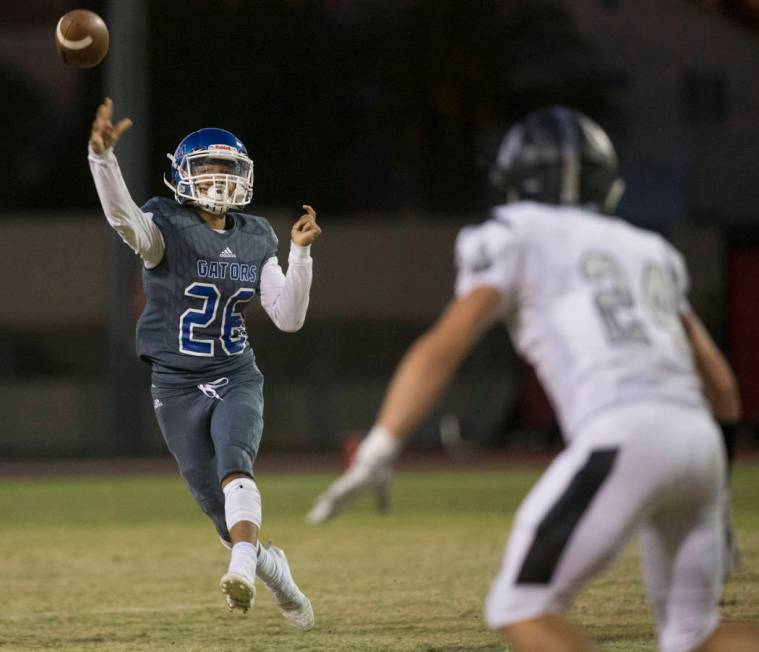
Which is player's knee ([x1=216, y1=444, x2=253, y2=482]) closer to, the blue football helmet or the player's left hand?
the player's left hand

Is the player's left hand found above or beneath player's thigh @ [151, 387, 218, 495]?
above

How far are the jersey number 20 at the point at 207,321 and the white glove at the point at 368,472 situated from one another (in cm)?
270

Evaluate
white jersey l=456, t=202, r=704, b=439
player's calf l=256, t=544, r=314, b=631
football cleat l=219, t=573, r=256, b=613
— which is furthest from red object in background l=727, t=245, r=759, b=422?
white jersey l=456, t=202, r=704, b=439

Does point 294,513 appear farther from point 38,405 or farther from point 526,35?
point 526,35

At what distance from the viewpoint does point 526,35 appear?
34750 mm

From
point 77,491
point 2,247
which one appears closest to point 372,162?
point 2,247

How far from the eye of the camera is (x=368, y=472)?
145 inches

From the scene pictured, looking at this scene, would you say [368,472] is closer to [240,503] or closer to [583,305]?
Result: [583,305]

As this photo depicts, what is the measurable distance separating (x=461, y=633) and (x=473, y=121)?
28.9 m

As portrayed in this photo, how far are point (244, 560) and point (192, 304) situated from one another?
1131mm

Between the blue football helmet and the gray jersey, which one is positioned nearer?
the gray jersey

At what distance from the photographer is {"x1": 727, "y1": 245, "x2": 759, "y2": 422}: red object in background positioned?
21047 millimetres

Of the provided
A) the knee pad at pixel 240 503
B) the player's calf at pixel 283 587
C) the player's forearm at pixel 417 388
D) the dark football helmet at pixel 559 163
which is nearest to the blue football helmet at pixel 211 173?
the knee pad at pixel 240 503

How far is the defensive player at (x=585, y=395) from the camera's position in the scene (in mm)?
3730
